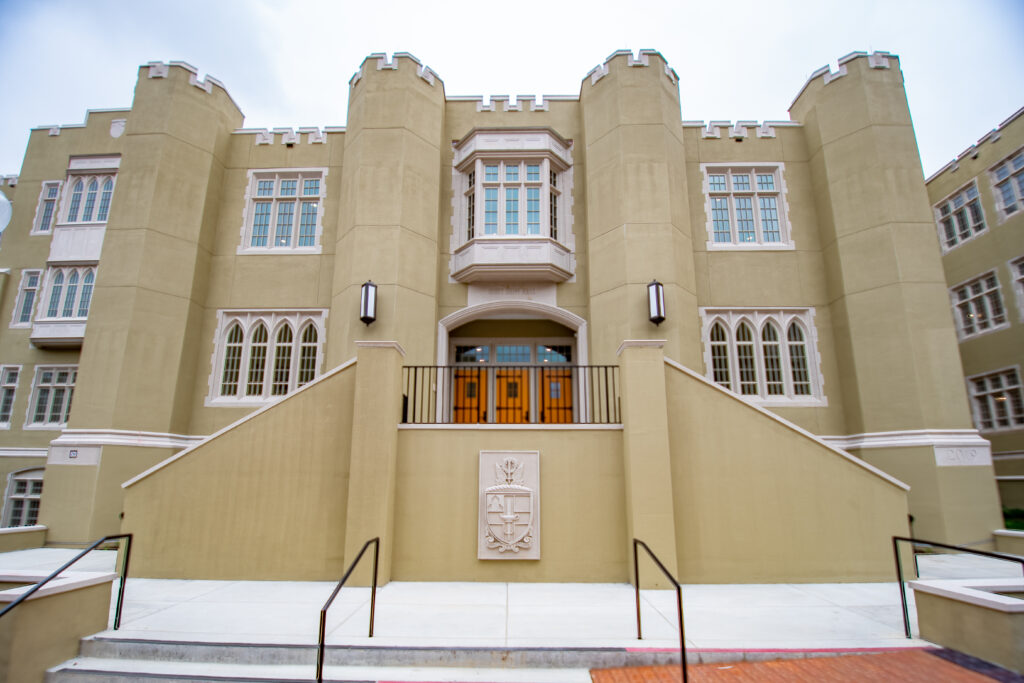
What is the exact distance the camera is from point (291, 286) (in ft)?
43.5

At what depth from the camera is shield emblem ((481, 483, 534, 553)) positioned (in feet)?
24.9

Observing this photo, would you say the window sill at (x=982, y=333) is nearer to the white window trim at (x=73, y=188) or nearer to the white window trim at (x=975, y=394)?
the white window trim at (x=975, y=394)

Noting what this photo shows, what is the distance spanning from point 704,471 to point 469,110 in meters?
11.2

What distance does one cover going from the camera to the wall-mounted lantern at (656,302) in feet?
37.2

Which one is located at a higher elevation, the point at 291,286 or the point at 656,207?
the point at 656,207

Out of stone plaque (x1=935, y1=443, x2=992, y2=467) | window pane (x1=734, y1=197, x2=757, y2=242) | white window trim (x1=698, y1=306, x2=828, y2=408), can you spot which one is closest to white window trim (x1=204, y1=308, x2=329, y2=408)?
white window trim (x1=698, y1=306, x2=828, y2=408)

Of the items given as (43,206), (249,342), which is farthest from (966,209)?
(43,206)

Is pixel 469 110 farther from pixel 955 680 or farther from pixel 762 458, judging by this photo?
→ pixel 955 680

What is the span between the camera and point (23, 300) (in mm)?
15141

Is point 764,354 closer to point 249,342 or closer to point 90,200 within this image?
point 249,342

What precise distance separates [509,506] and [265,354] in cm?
844

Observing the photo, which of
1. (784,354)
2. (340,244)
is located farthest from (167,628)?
(784,354)

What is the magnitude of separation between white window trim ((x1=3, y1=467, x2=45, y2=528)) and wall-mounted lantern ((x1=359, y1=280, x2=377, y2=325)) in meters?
10.4

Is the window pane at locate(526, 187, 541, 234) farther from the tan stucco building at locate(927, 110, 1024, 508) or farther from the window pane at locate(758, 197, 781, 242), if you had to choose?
the tan stucco building at locate(927, 110, 1024, 508)
